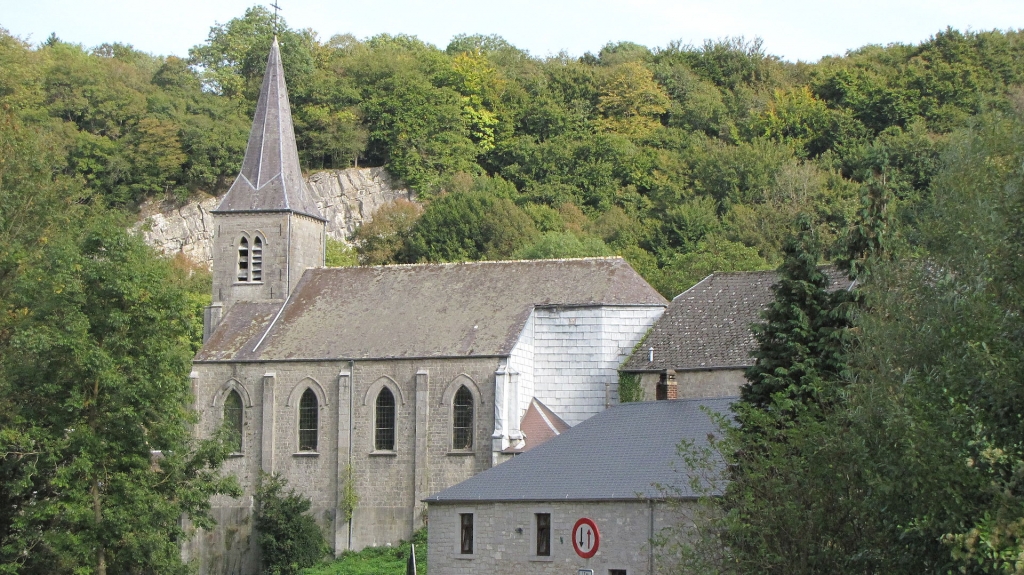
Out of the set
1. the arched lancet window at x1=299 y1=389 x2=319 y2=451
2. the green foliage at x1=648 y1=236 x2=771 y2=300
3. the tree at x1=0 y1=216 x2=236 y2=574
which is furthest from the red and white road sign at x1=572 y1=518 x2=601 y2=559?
the green foliage at x1=648 y1=236 x2=771 y2=300

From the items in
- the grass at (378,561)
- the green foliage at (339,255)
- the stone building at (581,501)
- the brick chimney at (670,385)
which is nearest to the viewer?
the stone building at (581,501)

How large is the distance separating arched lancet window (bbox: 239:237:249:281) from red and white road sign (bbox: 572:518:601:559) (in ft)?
75.6

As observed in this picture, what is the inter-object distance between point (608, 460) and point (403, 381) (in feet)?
48.2

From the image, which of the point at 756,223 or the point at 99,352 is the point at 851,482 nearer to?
the point at 99,352

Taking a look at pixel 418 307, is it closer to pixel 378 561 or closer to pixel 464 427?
pixel 464 427

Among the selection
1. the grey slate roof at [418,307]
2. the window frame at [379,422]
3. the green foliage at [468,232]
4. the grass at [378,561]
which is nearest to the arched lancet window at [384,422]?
the window frame at [379,422]

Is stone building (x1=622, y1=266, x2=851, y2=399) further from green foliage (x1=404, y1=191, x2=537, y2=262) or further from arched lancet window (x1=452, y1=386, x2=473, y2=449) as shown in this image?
green foliage (x1=404, y1=191, x2=537, y2=262)

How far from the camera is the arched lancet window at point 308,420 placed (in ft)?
151

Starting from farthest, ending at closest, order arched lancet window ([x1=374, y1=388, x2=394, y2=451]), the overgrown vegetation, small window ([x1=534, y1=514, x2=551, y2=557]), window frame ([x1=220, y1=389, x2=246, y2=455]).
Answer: window frame ([x1=220, y1=389, x2=246, y2=455]) < arched lancet window ([x1=374, y1=388, x2=394, y2=451]) < small window ([x1=534, y1=514, x2=551, y2=557]) < the overgrown vegetation

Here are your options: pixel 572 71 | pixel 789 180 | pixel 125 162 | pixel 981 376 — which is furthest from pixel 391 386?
pixel 572 71

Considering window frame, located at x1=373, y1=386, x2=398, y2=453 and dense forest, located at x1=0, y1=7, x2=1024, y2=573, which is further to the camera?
window frame, located at x1=373, y1=386, x2=398, y2=453

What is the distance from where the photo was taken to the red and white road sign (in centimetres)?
3044

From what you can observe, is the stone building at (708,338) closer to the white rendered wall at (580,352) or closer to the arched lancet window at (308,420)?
the white rendered wall at (580,352)

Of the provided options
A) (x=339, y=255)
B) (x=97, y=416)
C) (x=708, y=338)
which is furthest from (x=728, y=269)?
(x=97, y=416)
